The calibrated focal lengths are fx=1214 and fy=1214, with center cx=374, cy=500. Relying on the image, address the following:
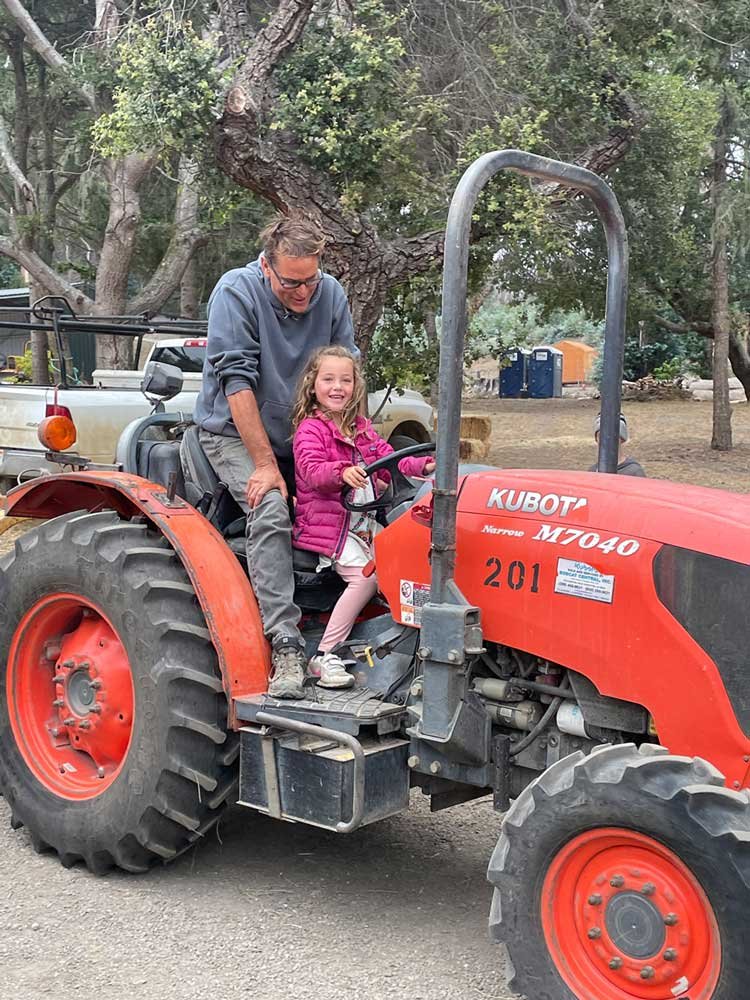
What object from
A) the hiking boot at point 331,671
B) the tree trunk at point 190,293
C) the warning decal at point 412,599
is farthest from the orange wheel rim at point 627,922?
the tree trunk at point 190,293

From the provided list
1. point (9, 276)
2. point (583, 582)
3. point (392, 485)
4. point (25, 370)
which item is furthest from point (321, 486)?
point (9, 276)

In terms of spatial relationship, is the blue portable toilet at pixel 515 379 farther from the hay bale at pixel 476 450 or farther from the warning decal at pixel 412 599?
the warning decal at pixel 412 599

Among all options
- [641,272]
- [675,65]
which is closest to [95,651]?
[675,65]

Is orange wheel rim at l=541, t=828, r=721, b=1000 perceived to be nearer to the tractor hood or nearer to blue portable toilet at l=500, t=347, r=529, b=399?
the tractor hood

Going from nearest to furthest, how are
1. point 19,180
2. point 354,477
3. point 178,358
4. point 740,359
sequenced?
point 354,477
point 178,358
point 19,180
point 740,359

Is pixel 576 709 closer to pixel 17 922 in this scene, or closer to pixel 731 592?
pixel 731 592

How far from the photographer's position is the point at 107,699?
409 cm

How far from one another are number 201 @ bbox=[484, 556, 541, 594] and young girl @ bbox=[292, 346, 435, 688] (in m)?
0.58

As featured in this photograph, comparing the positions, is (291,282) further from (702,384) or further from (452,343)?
(702,384)

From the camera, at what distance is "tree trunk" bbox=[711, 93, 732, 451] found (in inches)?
680

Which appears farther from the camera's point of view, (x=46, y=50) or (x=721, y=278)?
(x=721, y=278)

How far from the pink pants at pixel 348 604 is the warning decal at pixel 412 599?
0.25 meters

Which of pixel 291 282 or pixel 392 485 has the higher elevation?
pixel 291 282

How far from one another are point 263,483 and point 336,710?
0.79 metres
